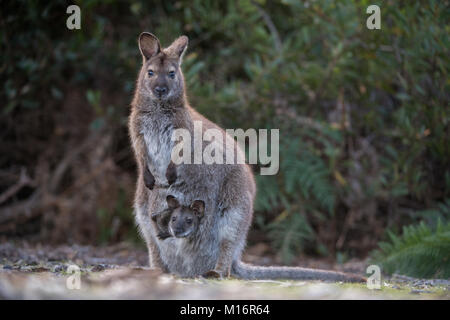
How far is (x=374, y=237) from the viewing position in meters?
8.05

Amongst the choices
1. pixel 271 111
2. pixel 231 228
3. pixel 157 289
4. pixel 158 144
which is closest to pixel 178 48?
pixel 158 144

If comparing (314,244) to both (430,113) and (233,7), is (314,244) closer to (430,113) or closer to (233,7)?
(430,113)

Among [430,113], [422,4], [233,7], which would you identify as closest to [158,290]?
[430,113]

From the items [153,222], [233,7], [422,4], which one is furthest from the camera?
[233,7]

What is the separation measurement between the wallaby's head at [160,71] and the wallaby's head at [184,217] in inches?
37.5

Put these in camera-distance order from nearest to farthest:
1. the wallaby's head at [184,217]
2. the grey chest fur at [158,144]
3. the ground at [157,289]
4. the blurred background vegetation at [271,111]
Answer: the ground at [157,289] → the wallaby's head at [184,217] → the grey chest fur at [158,144] → the blurred background vegetation at [271,111]

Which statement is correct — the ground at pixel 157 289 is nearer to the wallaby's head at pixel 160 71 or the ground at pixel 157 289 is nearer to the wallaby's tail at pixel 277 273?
the wallaby's tail at pixel 277 273

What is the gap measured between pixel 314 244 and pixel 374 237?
0.99 metres

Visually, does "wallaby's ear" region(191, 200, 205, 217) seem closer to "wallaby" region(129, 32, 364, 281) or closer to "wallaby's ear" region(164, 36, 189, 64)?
"wallaby" region(129, 32, 364, 281)

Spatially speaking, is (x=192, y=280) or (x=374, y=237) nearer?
(x=192, y=280)

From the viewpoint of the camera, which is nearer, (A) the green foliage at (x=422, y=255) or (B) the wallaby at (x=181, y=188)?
(B) the wallaby at (x=181, y=188)

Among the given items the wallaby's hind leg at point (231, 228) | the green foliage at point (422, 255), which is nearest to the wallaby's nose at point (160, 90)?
the wallaby's hind leg at point (231, 228)

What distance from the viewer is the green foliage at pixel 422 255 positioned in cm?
505

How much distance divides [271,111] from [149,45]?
10.5ft
